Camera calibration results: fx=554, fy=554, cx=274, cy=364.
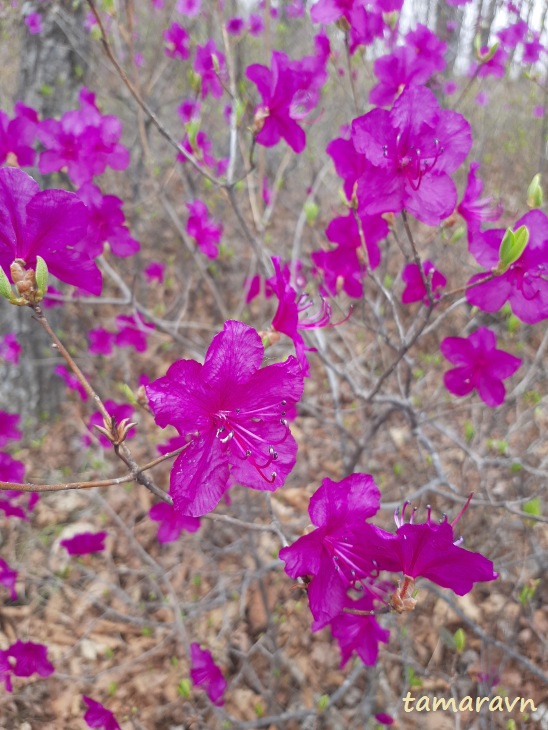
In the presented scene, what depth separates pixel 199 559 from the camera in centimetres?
302

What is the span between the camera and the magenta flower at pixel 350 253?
4.87 feet

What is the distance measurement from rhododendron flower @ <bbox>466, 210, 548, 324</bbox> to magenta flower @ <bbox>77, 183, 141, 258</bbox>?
1.01m

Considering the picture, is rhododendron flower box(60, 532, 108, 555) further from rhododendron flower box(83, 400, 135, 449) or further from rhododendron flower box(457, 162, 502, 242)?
rhododendron flower box(457, 162, 502, 242)

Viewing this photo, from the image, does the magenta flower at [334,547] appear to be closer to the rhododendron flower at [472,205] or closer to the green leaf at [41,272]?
the green leaf at [41,272]

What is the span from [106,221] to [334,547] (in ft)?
3.94

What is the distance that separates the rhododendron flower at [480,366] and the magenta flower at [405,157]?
1.89 feet

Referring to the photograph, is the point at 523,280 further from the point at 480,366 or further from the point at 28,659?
the point at 28,659

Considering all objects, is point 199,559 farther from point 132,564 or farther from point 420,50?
point 420,50

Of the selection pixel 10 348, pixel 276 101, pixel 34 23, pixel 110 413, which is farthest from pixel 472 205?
pixel 34 23

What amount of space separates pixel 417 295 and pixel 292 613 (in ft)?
5.71

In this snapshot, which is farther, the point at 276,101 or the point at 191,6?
the point at 191,6

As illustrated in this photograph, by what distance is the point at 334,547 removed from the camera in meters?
1.04

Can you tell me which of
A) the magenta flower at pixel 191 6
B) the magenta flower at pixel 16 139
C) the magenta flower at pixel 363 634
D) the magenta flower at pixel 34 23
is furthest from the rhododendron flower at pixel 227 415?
the magenta flower at pixel 191 6

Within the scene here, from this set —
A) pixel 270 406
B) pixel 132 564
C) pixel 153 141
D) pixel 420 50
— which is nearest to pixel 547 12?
pixel 420 50
